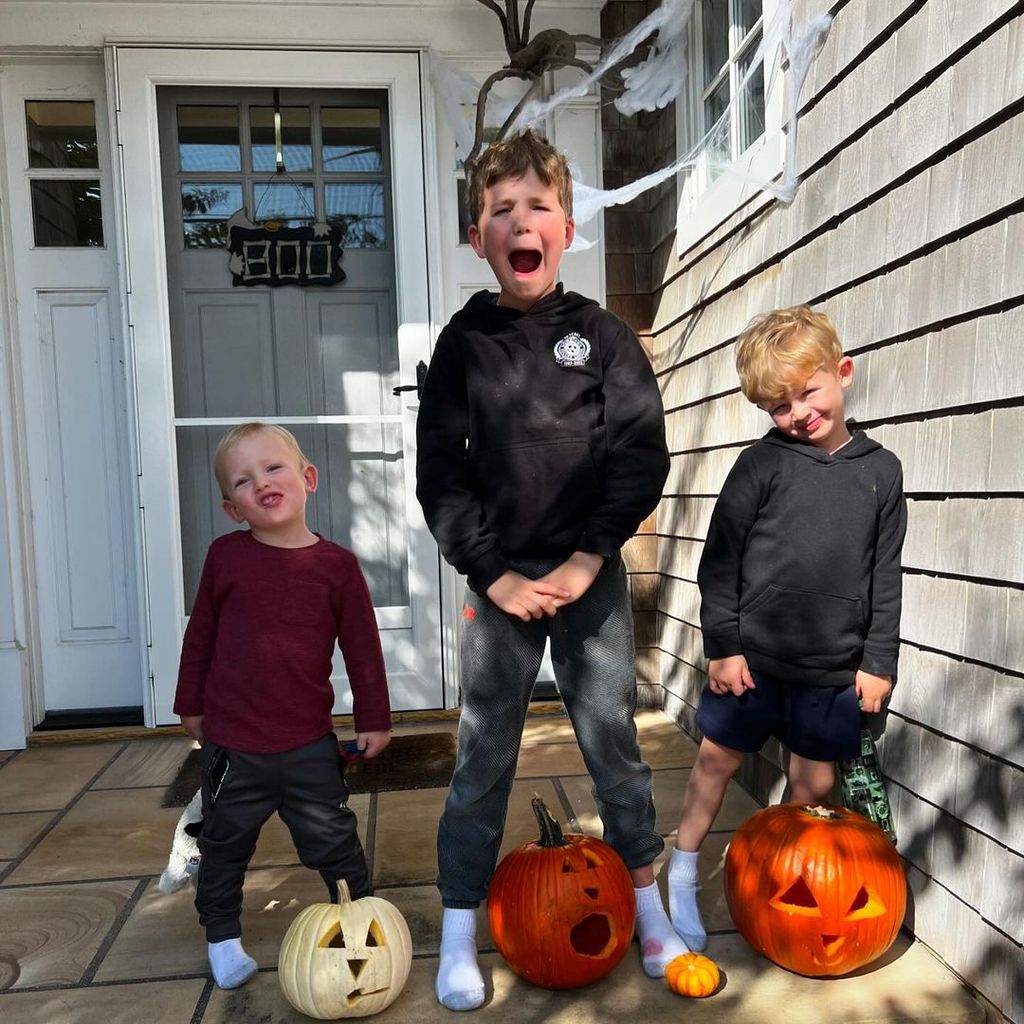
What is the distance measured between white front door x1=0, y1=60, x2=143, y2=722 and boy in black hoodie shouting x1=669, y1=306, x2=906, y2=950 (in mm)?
2539

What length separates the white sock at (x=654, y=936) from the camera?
178cm

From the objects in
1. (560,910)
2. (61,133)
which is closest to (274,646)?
(560,910)

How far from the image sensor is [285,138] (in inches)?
138

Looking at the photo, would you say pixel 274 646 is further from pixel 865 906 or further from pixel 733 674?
pixel 865 906

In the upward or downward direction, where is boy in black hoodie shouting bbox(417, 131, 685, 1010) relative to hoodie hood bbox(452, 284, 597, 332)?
downward

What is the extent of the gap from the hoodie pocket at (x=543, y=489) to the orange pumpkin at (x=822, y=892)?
73cm

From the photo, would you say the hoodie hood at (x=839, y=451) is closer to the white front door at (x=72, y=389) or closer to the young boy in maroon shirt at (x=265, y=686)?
the young boy in maroon shirt at (x=265, y=686)

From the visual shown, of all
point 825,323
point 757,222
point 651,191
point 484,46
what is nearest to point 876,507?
point 825,323

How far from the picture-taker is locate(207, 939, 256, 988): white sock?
1.77 m

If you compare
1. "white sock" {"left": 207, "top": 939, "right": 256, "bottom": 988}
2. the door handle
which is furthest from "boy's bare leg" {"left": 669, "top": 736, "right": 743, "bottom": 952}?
the door handle

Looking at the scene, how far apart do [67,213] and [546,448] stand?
2.75 m

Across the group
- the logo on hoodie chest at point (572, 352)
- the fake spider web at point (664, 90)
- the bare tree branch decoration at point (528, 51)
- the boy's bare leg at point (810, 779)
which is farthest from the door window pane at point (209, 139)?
the boy's bare leg at point (810, 779)

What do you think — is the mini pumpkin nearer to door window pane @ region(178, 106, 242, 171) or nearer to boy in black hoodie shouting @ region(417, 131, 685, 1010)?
boy in black hoodie shouting @ region(417, 131, 685, 1010)

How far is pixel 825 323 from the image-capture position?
186 cm
